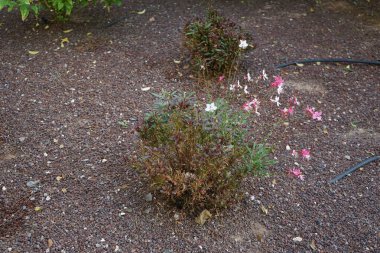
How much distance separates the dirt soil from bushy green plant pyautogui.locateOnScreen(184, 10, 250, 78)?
21 cm

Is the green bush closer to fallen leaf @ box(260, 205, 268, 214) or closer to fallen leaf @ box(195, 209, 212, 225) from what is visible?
fallen leaf @ box(195, 209, 212, 225)

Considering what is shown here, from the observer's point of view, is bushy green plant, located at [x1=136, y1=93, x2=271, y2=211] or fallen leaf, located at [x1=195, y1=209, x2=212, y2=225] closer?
bushy green plant, located at [x1=136, y1=93, x2=271, y2=211]

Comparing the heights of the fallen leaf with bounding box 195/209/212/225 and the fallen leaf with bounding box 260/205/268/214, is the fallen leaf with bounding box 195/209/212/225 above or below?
above

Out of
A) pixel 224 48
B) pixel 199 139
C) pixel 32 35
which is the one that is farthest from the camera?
pixel 32 35

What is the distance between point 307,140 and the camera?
3.14 m

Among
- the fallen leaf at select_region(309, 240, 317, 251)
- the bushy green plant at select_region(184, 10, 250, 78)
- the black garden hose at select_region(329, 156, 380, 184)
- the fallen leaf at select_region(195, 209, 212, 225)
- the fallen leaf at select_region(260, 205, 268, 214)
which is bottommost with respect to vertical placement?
the fallen leaf at select_region(309, 240, 317, 251)

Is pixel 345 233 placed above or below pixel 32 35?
below

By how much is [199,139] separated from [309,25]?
9.01 feet

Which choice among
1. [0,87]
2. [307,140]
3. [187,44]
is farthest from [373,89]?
[0,87]

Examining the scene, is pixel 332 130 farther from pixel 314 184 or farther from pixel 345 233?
pixel 345 233

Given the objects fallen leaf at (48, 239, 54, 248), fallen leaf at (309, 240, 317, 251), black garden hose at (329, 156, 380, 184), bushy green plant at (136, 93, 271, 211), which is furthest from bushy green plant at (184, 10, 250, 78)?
fallen leaf at (48, 239, 54, 248)

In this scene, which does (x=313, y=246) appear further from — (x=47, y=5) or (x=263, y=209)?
(x=47, y=5)

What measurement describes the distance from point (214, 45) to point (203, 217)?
5.23 feet

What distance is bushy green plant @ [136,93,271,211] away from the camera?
2340 millimetres
